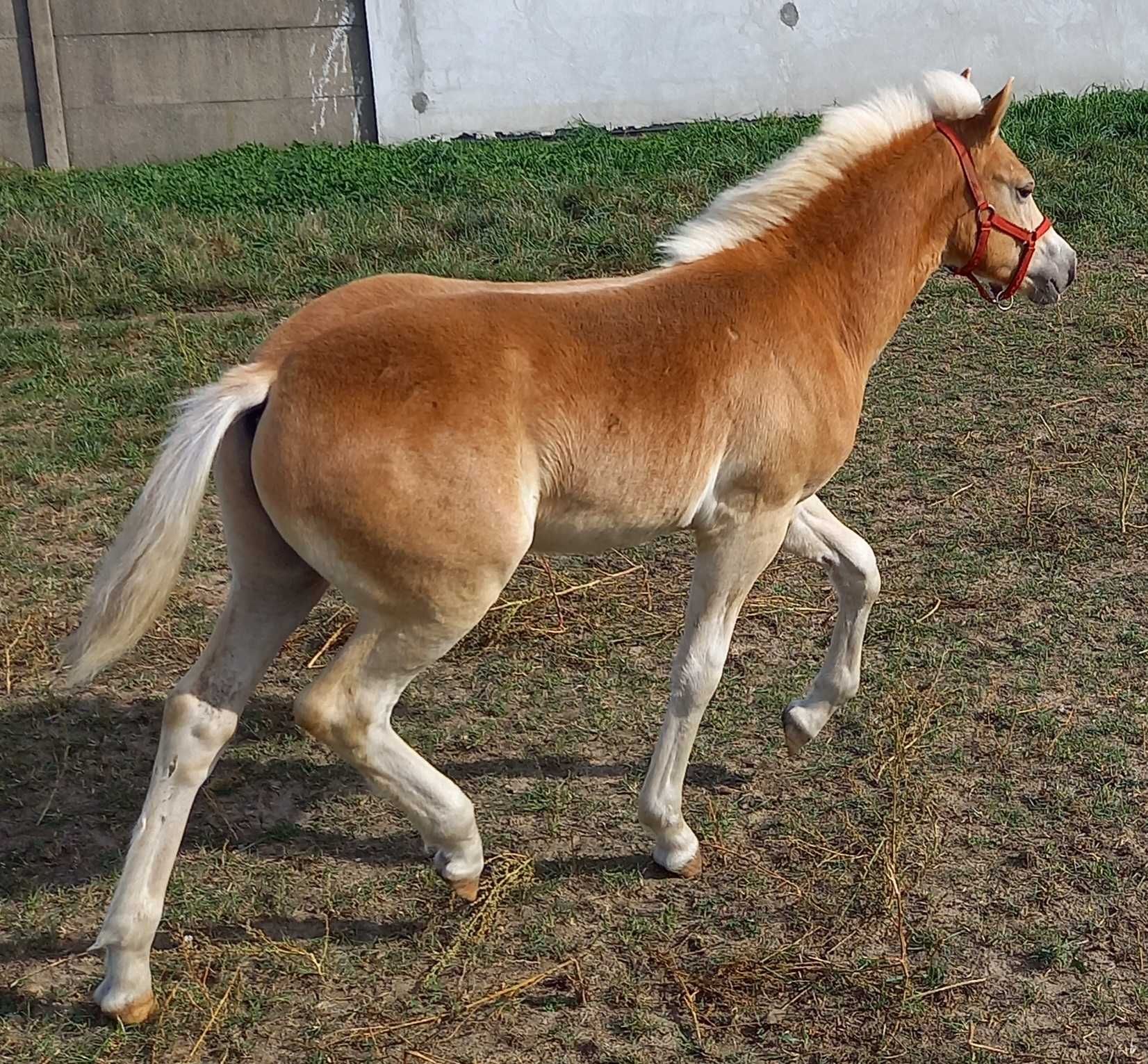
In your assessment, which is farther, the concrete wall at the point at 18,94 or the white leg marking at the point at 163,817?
the concrete wall at the point at 18,94

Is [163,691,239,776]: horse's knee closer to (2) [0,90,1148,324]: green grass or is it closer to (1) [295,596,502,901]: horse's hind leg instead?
(1) [295,596,502,901]: horse's hind leg

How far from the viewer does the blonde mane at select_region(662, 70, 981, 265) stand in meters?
3.45

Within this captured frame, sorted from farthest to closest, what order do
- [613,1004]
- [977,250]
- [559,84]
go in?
[559,84] < [977,250] < [613,1004]

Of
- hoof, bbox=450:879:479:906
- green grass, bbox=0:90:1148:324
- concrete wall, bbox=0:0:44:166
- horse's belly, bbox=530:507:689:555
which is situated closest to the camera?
horse's belly, bbox=530:507:689:555

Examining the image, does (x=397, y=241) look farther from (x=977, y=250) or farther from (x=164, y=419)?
(x=977, y=250)

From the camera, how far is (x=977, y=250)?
3717 millimetres

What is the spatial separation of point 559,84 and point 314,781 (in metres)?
6.64

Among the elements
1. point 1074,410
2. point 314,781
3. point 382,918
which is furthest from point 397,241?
point 382,918

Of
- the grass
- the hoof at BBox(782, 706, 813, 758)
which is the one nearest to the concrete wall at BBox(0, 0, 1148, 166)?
the grass

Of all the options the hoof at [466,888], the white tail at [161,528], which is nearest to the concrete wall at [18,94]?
the white tail at [161,528]

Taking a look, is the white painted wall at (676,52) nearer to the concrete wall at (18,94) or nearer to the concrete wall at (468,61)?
the concrete wall at (468,61)

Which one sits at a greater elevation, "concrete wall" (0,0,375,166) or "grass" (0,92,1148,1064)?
"concrete wall" (0,0,375,166)

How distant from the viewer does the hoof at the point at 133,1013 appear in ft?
9.68

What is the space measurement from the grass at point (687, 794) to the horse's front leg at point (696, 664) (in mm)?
209
